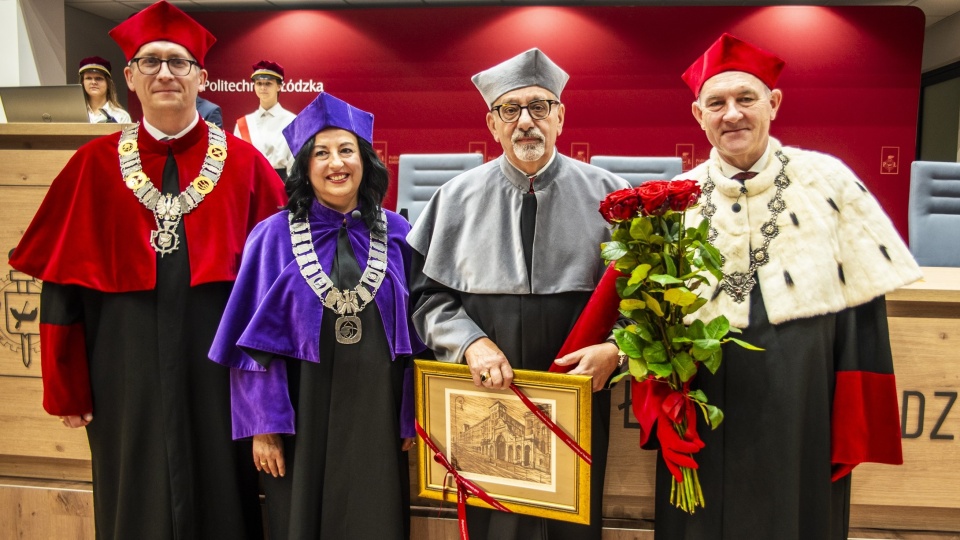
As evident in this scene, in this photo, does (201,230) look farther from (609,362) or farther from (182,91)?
(609,362)

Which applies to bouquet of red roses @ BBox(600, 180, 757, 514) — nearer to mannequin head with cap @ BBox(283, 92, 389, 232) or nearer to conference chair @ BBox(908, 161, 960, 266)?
mannequin head with cap @ BBox(283, 92, 389, 232)

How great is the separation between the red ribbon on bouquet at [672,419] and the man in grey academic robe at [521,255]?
7.8 inches

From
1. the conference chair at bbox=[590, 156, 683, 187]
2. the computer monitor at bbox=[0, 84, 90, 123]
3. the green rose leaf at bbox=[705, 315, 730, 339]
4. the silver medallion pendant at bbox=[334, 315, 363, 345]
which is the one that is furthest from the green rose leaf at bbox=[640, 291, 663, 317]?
the conference chair at bbox=[590, 156, 683, 187]

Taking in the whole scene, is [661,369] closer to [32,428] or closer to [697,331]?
[697,331]

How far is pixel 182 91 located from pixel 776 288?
5.21 ft

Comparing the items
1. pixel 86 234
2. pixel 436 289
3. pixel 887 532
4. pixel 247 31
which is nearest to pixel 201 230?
pixel 86 234

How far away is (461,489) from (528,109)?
0.92m

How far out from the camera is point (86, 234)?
1.71 meters

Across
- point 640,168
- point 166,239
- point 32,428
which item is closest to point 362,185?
point 166,239

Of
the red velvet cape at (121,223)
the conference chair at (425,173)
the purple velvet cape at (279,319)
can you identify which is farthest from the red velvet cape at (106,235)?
the conference chair at (425,173)

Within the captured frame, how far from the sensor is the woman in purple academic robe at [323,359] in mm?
1561

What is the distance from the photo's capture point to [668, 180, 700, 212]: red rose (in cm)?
121

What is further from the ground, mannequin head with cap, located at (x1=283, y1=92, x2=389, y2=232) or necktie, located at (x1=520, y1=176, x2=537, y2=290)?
mannequin head with cap, located at (x1=283, y1=92, x2=389, y2=232)

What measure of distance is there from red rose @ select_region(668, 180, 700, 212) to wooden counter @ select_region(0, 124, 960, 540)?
768 millimetres
